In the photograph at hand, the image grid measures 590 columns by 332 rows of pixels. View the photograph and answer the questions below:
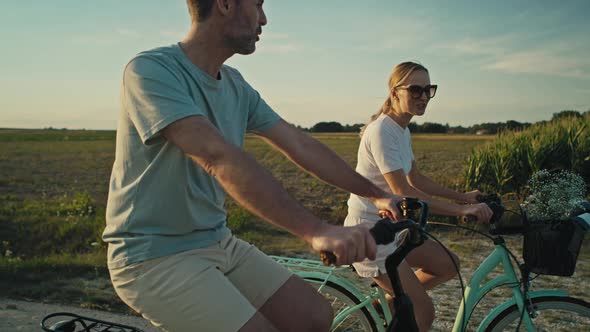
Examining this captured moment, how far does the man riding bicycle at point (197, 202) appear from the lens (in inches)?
76.0

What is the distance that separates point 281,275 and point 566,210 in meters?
1.49

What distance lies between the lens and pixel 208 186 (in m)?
2.26

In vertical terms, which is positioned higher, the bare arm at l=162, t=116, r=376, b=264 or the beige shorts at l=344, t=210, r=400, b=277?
the bare arm at l=162, t=116, r=376, b=264

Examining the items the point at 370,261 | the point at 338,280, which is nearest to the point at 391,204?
the point at 370,261

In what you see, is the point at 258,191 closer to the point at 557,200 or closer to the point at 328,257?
the point at 328,257

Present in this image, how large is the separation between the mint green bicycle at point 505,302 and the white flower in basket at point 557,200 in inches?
3.0

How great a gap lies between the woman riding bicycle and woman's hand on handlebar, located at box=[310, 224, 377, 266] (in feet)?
4.56

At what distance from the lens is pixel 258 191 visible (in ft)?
6.22

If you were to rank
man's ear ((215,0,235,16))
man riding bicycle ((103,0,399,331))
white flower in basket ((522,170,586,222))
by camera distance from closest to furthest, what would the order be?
man riding bicycle ((103,0,399,331)), man's ear ((215,0,235,16)), white flower in basket ((522,170,586,222))

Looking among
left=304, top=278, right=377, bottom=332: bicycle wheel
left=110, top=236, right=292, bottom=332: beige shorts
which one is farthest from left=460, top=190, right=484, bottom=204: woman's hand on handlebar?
left=110, top=236, right=292, bottom=332: beige shorts

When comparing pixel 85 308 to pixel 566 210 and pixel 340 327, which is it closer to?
pixel 340 327

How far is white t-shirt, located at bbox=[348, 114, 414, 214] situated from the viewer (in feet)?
11.1

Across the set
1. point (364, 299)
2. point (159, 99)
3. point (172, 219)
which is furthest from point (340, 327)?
point (159, 99)

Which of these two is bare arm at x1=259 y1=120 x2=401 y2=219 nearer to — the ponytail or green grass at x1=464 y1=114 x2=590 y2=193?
the ponytail
